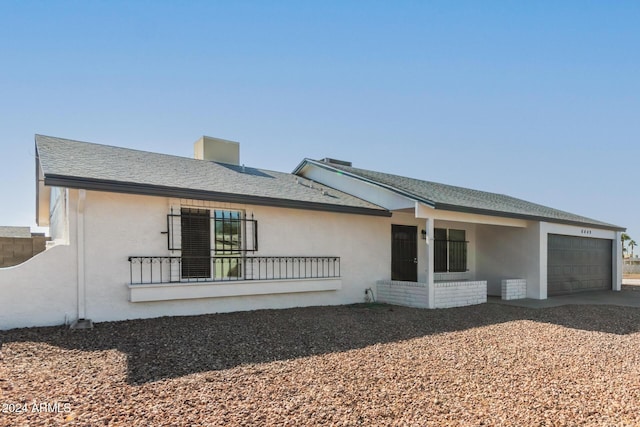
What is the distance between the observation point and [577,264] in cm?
1505

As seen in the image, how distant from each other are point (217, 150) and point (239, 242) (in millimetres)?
4112

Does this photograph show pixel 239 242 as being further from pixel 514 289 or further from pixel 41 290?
pixel 514 289

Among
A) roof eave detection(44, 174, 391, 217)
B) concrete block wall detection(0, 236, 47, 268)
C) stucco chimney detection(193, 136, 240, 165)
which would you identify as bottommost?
concrete block wall detection(0, 236, 47, 268)

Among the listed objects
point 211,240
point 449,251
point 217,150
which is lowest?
point 449,251

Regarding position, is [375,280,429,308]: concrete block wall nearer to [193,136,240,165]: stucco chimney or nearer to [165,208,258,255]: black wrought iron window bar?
[165,208,258,255]: black wrought iron window bar

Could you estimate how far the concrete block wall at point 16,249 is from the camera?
10.5 meters

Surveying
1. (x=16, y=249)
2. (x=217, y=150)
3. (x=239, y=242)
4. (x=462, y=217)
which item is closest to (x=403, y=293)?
(x=462, y=217)

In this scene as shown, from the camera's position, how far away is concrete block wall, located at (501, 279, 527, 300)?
1255cm

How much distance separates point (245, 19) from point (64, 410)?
9421 millimetres

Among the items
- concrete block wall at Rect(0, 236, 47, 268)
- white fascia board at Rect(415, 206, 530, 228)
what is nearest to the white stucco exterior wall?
white fascia board at Rect(415, 206, 530, 228)

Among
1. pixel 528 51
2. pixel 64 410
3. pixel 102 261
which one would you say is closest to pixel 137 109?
pixel 102 261

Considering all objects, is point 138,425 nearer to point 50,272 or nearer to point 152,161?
point 50,272

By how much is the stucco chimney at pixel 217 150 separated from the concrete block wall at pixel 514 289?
9.03 m

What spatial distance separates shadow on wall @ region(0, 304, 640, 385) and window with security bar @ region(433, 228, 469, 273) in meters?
3.35
